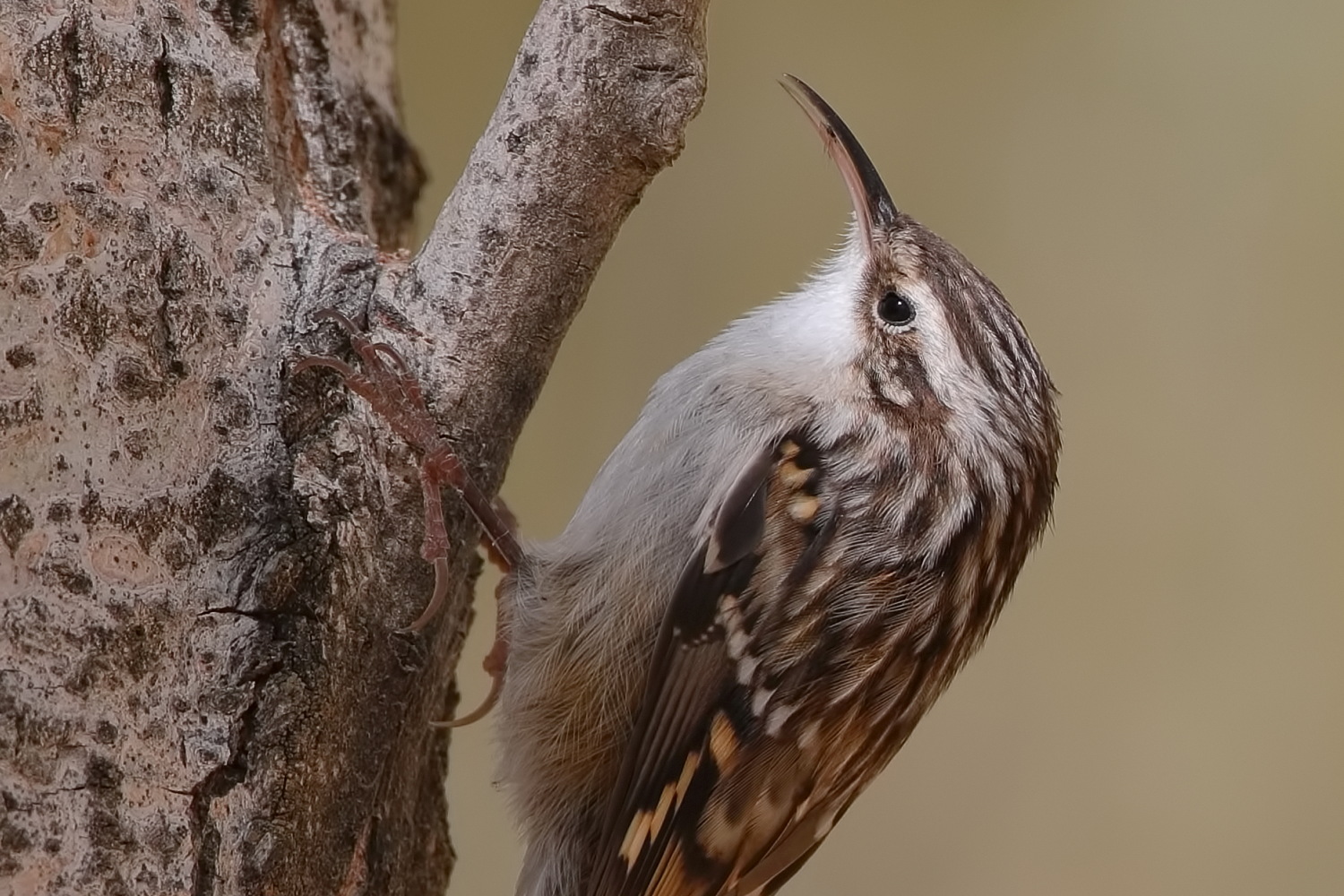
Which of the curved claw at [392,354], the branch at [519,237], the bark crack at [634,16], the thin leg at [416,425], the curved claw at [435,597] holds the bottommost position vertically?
the curved claw at [435,597]

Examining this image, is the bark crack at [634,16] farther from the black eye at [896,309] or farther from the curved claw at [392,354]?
the black eye at [896,309]

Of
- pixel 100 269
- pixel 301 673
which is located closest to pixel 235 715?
pixel 301 673

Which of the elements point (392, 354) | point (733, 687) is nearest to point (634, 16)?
point (392, 354)

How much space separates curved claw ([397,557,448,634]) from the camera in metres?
1.10

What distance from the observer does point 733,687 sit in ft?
3.89

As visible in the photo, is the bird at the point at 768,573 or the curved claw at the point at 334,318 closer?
the curved claw at the point at 334,318

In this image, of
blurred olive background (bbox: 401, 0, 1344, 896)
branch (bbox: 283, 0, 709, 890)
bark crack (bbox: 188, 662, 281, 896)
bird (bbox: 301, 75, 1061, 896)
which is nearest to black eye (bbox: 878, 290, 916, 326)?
bird (bbox: 301, 75, 1061, 896)

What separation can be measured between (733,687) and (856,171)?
621 millimetres

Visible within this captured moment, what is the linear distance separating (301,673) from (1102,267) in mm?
1923

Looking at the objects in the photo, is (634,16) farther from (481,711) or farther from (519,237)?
(481,711)

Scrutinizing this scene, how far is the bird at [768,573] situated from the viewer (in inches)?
47.0

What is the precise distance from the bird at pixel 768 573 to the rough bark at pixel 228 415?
0.23 ft

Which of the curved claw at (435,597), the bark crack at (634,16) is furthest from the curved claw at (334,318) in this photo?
the bark crack at (634,16)

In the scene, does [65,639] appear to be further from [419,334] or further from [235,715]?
[419,334]
